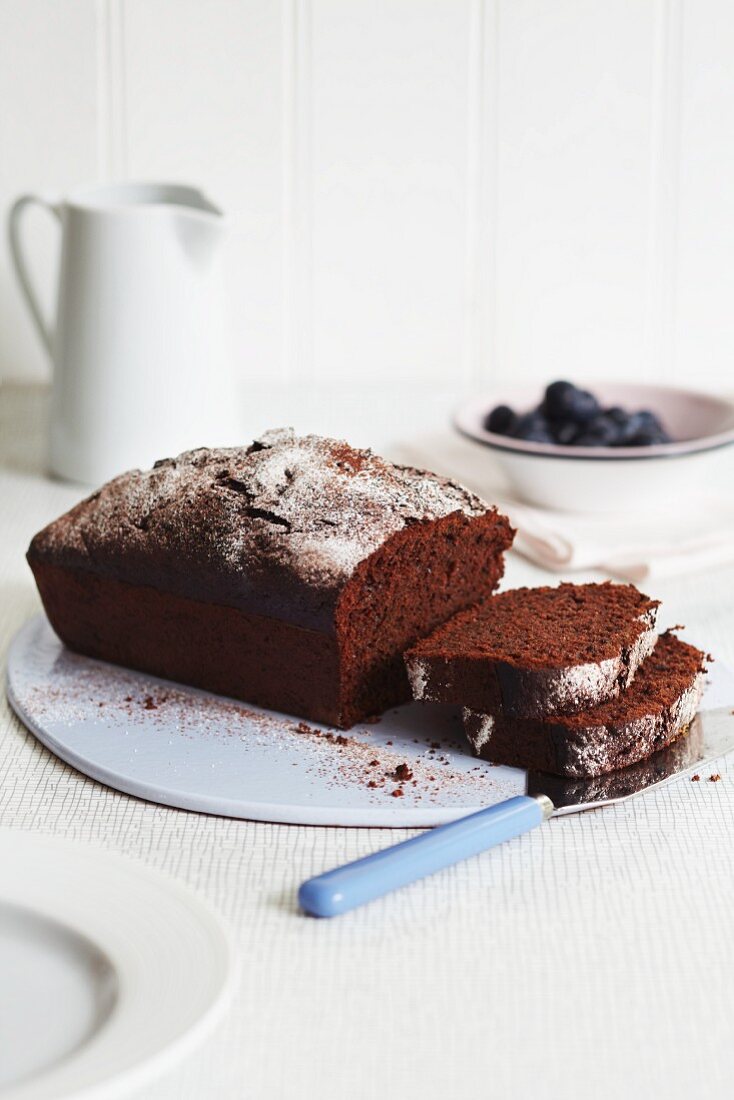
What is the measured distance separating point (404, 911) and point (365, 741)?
32 centimetres

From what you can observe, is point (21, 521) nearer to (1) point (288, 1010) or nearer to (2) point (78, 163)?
(2) point (78, 163)

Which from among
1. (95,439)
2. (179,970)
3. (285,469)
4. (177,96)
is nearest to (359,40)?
(177,96)

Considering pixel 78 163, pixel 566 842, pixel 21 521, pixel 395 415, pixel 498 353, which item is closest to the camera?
pixel 566 842

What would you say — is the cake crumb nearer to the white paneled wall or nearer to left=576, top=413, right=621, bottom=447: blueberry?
left=576, top=413, right=621, bottom=447: blueberry

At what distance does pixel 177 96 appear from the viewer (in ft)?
9.31

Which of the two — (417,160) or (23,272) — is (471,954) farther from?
(417,160)

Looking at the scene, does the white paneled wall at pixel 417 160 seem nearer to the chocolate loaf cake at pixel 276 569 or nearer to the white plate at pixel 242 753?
the chocolate loaf cake at pixel 276 569

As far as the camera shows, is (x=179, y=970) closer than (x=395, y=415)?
Yes

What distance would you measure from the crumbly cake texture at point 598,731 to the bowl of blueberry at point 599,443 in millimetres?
751

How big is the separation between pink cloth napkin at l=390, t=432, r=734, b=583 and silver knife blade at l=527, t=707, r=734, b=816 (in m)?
0.59

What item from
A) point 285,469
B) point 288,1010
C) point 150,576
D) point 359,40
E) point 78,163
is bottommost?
point 288,1010

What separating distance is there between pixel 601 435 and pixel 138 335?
757 mm

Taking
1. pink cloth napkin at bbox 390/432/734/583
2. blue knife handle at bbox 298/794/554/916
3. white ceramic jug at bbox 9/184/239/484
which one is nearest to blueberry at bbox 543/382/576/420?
pink cloth napkin at bbox 390/432/734/583

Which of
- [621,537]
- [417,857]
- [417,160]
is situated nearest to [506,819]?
[417,857]
